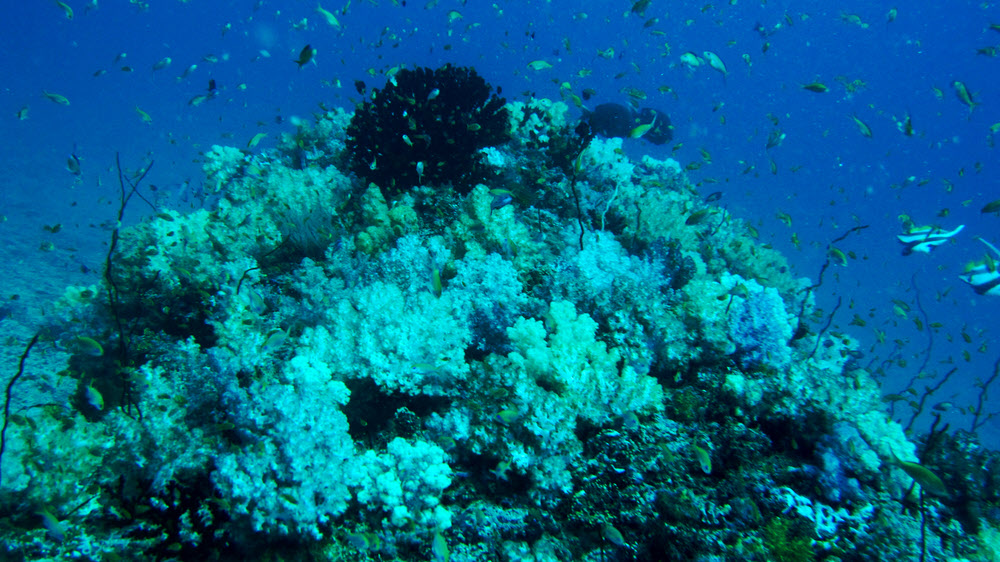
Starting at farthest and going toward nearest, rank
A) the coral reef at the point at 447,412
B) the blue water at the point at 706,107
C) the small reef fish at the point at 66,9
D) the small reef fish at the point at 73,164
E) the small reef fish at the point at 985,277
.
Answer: the blue water at the point at 706,107 → the small reef fish at the point at 66,9 → the small reef fish at the point at 73,164 → the small reef fish at the point at 985,277 → the coral reef at the point at 447,412

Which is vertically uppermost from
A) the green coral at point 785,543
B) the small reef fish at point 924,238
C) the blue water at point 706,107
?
the blue water at point 706,107

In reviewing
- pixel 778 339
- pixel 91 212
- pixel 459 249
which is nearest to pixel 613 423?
pixel 778 339

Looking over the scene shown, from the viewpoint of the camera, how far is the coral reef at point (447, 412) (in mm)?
2455

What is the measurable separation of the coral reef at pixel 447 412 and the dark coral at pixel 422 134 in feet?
0.96

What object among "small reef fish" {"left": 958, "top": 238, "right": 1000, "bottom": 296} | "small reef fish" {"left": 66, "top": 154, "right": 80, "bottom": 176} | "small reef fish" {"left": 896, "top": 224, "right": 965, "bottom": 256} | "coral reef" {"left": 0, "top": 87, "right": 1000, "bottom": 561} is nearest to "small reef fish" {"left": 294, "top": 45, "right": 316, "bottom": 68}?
"coral reef" {"left": 0, "top": 87, "right": 1000, "bottom": 561}

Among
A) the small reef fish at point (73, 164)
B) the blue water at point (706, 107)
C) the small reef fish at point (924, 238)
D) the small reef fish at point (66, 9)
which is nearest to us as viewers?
the small reef fish at point (924, 238)

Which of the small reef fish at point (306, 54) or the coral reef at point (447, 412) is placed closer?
the coral reef at point (447, 412)

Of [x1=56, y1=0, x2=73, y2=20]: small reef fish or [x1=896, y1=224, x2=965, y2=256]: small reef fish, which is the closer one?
[x1=896, y1=224, x2=965, y2=256]: small reef fish

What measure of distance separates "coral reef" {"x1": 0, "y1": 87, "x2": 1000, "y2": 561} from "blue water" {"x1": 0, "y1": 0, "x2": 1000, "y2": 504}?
534 inches

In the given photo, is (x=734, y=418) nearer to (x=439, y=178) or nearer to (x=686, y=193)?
(x=439, y=178)

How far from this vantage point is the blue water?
102ft

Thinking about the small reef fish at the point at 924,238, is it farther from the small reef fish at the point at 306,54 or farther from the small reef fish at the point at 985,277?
the small reef fish at the point at 306,54

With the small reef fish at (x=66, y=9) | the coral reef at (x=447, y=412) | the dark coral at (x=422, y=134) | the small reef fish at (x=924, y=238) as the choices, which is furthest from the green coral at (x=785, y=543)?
the small reef fish at (x=66, y=9)

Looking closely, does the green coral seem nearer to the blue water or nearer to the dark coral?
the dark coral
